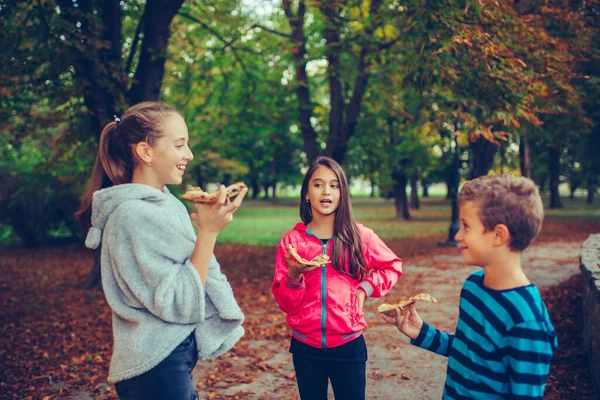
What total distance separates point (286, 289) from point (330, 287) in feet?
0.83

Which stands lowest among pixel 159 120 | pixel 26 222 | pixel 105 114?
pixel 26 222

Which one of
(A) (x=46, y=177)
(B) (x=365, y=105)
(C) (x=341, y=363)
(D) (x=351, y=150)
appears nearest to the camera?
(C) (x=341, y=363)

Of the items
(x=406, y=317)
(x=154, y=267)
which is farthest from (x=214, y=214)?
(x=406, y=317)

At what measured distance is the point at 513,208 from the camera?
195 cm

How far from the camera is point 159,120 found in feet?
7.50

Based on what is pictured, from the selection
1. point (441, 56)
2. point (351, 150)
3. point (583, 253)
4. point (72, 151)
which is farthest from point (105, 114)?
point (351, 150)

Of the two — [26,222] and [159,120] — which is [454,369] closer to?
[159,120]

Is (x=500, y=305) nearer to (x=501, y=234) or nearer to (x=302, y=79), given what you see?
(x=501, y=234)

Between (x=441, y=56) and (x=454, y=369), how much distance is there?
17.6 feet

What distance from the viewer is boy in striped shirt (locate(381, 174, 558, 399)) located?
1807 millimetres

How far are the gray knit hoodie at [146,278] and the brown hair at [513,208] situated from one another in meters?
1.12

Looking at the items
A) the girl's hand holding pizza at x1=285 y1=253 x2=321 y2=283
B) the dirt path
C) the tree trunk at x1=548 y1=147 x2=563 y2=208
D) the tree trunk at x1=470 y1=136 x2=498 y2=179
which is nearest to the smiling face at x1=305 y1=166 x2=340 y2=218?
the girl's hand holding pizza at x1=285 y1=253 x2=321 y2=283

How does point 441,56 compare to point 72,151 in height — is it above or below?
above

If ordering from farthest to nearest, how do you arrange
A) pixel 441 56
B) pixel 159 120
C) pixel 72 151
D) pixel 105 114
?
1. pixel 72 151
2. pixel 105 114
3. pixel 441 56
4. pixel 159 120
